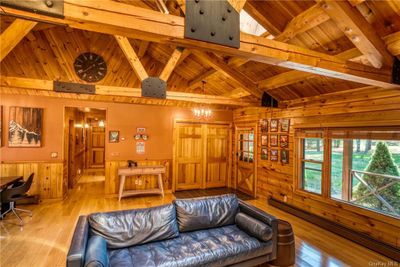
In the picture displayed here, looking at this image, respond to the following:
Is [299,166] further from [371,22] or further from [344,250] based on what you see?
[371,22]

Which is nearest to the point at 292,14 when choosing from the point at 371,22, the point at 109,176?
the point at 371,22

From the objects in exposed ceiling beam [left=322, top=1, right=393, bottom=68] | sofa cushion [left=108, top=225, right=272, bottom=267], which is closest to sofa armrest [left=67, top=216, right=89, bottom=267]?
sofa cushion [left=108, top=225, right=272, bottom=267]

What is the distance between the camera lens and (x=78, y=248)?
1798mm

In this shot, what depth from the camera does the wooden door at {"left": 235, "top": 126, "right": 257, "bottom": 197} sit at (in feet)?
19.6

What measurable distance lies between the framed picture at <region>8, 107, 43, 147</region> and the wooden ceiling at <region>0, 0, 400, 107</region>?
2.88ft

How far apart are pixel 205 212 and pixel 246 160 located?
3.72 meters

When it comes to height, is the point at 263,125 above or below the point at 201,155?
above

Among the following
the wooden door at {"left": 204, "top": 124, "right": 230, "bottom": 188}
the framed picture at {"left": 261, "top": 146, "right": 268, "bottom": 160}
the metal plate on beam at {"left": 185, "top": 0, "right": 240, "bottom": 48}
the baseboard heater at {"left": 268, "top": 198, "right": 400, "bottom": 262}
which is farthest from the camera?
the wooden door at {"left": 204, "top": 124, "right": 230, "bottom": 188}

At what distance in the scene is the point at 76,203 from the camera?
5.03 metres

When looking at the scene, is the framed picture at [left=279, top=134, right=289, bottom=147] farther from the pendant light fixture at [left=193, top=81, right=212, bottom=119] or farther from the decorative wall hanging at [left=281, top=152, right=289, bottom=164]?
the pendant light fixture at [left=193, top=81, right=212, bottom=119]

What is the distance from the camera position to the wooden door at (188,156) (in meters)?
6.36

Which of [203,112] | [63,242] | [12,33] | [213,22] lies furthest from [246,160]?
[12,33]

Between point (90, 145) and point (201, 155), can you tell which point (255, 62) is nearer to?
point (201, 155)

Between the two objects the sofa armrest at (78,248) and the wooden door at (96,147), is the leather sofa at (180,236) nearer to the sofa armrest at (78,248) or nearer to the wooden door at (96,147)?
the sofa armrest at (78,248)
